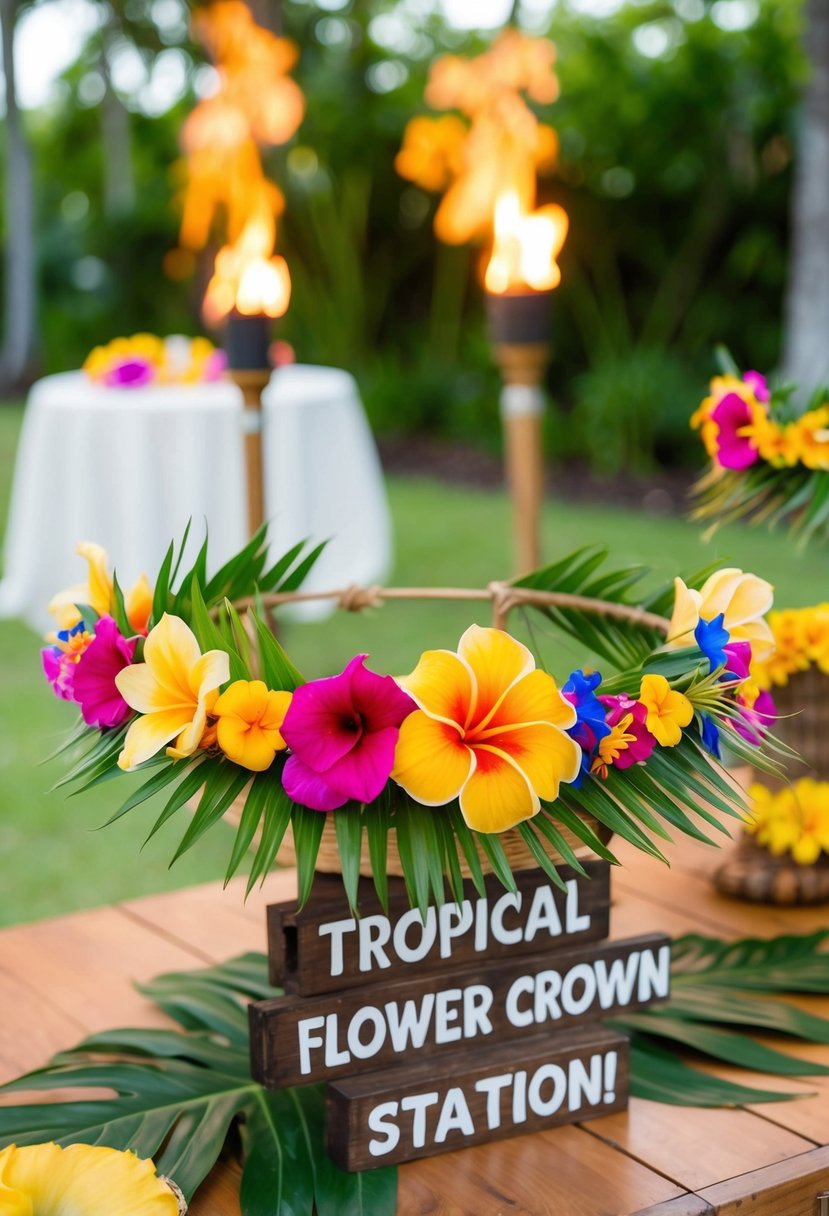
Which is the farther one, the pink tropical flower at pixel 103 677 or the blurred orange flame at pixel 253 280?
the blurred orange flame at pixel 253 280

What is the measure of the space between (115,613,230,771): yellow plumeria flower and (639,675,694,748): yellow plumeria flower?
12.0 inches

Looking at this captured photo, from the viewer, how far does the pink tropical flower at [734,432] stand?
59.9 inches

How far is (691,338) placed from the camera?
664 cm

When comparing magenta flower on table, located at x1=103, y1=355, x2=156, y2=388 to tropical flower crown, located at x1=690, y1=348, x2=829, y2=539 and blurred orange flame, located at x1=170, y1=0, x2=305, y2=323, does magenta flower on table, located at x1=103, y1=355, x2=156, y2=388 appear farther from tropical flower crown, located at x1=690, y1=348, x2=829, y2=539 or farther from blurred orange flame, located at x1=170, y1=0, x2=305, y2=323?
tropical flower crown, located at x1=690, y1=348, x2=829, y2=539

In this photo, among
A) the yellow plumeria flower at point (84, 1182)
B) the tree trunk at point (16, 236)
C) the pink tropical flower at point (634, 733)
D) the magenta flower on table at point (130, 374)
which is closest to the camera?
the yellow plumeria flower at point (84, 1182)

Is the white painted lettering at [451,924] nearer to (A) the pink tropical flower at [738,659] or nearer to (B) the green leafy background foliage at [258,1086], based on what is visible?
(B) the green leafy background foliage at [258,1086]

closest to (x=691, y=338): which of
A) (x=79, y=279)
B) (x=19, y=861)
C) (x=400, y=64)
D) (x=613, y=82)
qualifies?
(x=613, y=82)

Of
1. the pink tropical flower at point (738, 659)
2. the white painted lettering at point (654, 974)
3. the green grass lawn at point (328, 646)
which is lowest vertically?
the green grass lawn at point (328, 646)

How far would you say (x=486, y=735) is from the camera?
979mm

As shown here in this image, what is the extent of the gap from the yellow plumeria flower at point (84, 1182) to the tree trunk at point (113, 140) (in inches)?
444

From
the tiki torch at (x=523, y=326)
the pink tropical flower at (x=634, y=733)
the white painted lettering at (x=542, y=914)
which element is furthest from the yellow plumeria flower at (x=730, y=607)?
the tiki torch at (x=523, y=326)

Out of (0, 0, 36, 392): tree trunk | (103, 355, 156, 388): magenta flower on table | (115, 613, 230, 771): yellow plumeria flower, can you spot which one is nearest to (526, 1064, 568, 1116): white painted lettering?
(115, 613, 230, 771): yellow plumeria flower

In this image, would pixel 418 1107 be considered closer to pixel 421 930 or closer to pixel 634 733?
pixel 421 930

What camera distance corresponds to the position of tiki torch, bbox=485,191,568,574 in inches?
93.4
